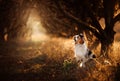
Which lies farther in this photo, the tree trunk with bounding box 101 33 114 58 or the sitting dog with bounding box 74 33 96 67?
the tree trunk with bounding box 101 33 114 58

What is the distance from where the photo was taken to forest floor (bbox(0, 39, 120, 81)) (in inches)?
352

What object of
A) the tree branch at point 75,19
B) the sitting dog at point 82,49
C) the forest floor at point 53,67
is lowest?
the forest floor at point 53,67

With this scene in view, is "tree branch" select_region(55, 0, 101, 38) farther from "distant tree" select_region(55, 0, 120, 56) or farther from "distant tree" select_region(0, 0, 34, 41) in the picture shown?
"distant tree" select_region(0, 0, 34, 41)

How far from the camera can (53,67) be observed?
11.0 metres

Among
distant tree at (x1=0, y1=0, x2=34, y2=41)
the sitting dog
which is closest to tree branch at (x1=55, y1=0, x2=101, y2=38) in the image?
the sitting dog

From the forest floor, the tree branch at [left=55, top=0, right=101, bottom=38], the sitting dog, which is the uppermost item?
the tree branch at [left=55, top=0, right=101, bottom=38]

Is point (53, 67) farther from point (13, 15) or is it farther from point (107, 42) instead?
point (13, 15)

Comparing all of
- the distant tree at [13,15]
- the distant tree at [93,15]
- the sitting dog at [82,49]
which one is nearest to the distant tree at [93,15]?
the distant tree at [93,15]

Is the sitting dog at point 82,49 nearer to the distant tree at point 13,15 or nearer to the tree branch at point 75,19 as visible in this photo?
the tree branch at point 75,19

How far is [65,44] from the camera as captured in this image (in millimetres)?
14430

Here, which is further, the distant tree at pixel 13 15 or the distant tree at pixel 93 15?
the distant tree at pixel 13 15

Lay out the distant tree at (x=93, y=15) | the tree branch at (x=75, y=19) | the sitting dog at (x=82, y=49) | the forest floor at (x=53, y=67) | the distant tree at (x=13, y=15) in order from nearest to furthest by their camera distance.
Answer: the forest floor at (x=53, y=67) < the sitting dog at (x=82, y=49) < the tree branch at (x=75, y=19) < the distant tree at (x=93, y=15) < the distant tree at (x=13, y=15)

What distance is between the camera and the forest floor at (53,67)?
893 centimetres

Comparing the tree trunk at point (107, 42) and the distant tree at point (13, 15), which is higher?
the distant tree at point (13, 15)
